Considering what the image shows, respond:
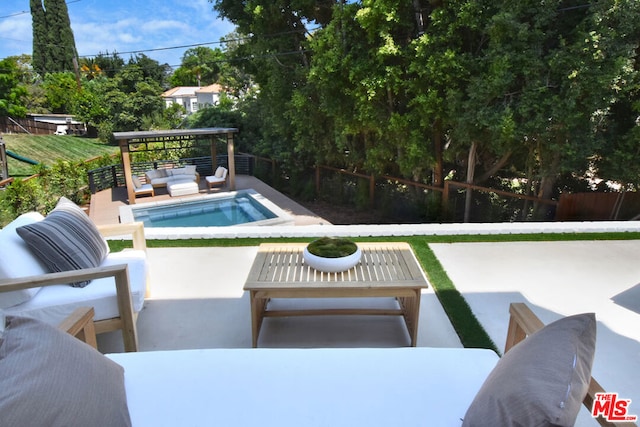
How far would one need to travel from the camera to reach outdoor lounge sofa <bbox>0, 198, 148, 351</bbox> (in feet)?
7.64

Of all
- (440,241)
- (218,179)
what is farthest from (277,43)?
(440,241)

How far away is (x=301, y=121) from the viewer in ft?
34.7

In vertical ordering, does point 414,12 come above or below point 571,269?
above

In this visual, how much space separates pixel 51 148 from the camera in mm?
21750

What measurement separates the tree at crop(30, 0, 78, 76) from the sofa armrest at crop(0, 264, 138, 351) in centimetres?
3788

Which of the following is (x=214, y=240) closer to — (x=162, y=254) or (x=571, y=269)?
(x=162, y=254)

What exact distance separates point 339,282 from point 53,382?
1.64m

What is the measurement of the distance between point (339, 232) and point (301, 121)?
6.19 m

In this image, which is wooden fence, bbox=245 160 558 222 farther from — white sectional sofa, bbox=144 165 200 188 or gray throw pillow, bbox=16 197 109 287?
gray throw pillow, bbox=16 197 109 287

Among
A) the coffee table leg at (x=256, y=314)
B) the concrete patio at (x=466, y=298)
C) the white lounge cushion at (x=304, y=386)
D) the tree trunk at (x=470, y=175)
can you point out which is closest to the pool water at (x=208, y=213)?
the tree trunk at (x=470, y=175)

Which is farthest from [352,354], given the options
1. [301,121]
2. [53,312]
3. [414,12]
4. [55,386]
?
[301,121]

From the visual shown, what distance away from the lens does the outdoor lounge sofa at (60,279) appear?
2.33 metres

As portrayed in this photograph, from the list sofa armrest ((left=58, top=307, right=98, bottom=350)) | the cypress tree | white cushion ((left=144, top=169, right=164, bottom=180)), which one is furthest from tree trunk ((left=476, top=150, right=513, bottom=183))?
the cypress tree

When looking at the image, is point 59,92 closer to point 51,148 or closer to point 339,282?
point 51,148
